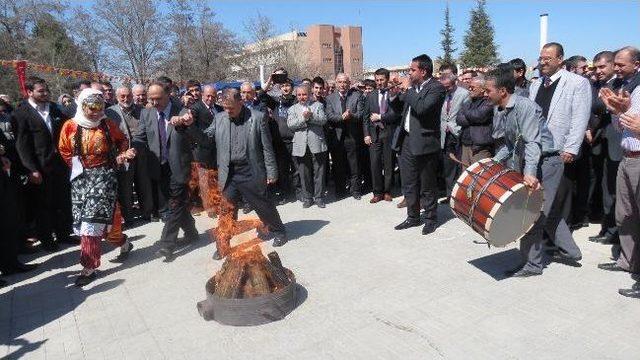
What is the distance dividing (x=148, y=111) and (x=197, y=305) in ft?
12.8

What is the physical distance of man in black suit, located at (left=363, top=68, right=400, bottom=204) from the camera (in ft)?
24.8

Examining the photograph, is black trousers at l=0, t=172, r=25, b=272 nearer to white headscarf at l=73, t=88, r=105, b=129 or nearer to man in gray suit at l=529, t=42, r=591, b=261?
white headscarf at l=73, t=88, r=105, b=129

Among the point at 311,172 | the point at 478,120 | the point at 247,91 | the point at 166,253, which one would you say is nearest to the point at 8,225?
the point at 166,253

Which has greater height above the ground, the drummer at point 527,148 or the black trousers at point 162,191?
the drummer at point 527,148

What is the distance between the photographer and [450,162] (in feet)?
24.4

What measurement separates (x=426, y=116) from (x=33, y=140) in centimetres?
536

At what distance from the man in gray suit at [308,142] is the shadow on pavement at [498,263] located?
334cm

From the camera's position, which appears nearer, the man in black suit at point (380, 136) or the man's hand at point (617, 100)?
the man's hand at point (617, 100)

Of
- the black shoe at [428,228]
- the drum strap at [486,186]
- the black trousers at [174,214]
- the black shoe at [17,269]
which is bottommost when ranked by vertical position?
the black shoe at [17,269]

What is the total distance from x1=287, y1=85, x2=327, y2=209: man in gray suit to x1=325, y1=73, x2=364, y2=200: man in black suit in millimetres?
397

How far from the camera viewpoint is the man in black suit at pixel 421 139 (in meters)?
5.68

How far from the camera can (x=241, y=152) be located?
548 cm

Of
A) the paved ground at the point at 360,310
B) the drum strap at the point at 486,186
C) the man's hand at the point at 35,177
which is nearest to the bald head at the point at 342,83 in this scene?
the paved ground at the point at 360,310

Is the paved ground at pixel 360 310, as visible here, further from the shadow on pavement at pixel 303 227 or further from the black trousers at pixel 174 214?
the shadow on pavement at pixel 303 227
